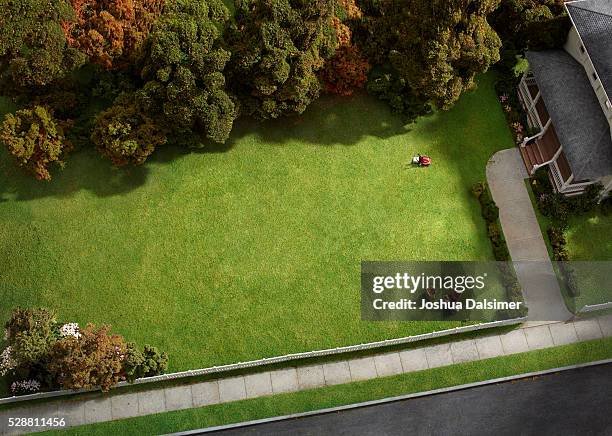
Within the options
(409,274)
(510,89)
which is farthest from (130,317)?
(510,89)

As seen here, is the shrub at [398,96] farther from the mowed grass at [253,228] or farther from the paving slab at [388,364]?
the paving slab at [388,364]

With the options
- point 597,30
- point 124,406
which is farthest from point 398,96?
point 124,406

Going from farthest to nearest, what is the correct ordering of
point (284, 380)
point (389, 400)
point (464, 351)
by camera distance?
point (464, 351) → point (284, 380) → point (389, 400)

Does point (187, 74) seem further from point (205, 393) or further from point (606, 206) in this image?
point (606, 206)

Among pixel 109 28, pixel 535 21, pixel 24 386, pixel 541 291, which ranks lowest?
pixel 24 386

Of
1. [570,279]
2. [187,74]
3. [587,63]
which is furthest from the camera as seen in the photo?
[587,63]
